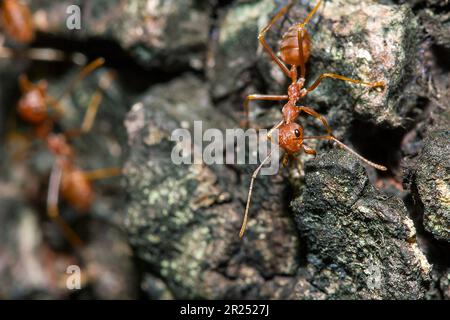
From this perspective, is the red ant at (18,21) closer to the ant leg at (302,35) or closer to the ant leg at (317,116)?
the ant leg at (302,35)

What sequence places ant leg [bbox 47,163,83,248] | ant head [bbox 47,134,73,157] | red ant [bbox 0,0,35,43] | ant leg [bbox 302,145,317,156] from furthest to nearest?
ant head [bbox 47,134,73,157] < ant leg [bbox 47,163,83,248] < red ant [bbox 0,0,35,43] < ant leg [bbox 302,145,317,156]

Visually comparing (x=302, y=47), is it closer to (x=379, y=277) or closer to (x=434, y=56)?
(x=434, y=56)

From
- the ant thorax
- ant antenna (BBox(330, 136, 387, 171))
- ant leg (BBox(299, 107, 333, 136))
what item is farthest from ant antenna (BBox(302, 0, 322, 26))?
ant antenna (BBox(330, 136, 387, 171))

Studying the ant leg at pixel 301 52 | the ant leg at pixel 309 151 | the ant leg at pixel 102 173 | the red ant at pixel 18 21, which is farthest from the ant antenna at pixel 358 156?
the red ant at pixel 18 21

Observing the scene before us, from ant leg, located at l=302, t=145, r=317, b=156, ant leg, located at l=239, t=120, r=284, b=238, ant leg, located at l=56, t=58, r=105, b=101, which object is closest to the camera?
ant leg, located at l=302, t=145, r=317, b=156

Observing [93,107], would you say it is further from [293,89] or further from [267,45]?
[293,89]

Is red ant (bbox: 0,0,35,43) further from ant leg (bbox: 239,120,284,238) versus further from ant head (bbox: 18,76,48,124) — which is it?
ant leg (bbox: 239,120,284,238)
